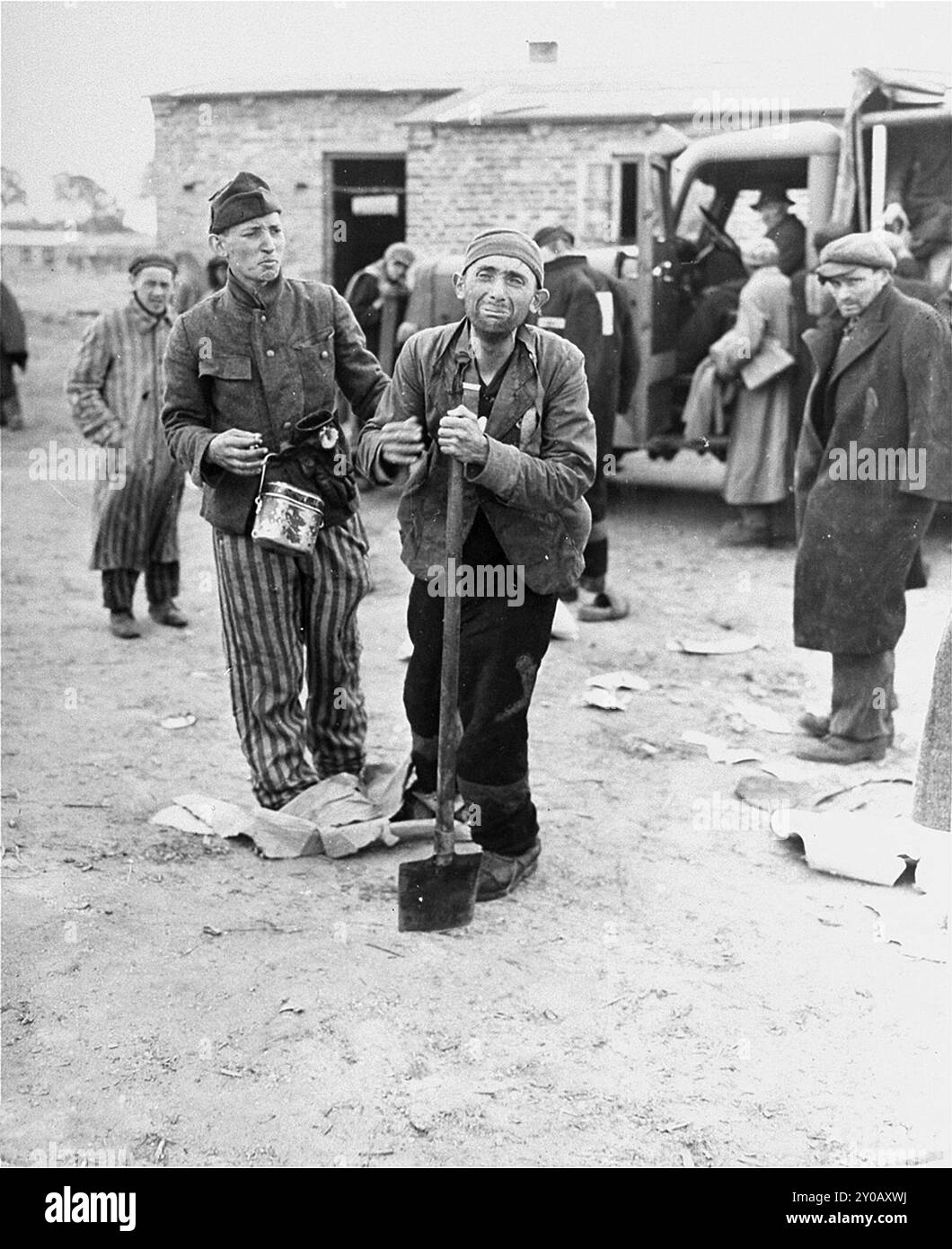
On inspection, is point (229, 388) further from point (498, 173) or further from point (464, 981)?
point (498, 173)

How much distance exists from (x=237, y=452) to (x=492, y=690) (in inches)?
41.8

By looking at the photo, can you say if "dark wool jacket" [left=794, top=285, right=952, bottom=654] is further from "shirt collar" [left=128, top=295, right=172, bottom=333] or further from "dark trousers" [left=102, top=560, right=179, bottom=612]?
"dark trousers" [left=102, top=560, right=179, bottom=612]

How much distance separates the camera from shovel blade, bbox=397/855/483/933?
419 centimetres

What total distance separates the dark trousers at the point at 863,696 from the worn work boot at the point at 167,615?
12.0 ft

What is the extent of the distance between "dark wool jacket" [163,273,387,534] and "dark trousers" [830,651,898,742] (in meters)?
2.53

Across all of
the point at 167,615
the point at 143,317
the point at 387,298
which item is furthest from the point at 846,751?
the point at 387,298

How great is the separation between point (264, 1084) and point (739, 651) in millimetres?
4763

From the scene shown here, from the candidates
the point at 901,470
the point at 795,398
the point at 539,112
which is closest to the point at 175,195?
the point at 539,112

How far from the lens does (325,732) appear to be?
520 cm

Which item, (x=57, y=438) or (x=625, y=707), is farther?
(x=57, y=438)

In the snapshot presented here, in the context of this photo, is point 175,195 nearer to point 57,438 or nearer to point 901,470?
Result: point 57,438

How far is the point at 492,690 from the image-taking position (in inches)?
174

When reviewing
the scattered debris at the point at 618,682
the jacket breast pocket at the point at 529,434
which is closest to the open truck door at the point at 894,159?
the scattered debris at the point at 618,682

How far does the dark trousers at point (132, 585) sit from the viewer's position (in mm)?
7824
